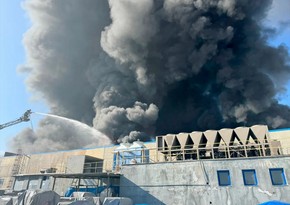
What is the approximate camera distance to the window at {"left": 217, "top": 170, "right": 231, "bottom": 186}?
17.6 meters

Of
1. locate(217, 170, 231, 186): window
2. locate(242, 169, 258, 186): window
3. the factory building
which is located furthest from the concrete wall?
locate(217, 170, 231, 186): window

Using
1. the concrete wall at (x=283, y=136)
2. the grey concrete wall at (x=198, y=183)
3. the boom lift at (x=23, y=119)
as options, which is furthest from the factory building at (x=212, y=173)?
the boom lift at (x=23, y=119)

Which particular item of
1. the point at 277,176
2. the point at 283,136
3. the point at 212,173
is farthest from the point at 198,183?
the point at 283,136

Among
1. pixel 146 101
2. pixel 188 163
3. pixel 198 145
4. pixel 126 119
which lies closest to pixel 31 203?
pixel 188 163

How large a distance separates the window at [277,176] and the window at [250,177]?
46.8 inches

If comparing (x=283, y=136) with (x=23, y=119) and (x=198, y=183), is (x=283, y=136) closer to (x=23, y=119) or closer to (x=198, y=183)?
(x=198, y=183)

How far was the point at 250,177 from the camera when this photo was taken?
17.3 meters

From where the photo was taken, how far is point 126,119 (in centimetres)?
4088

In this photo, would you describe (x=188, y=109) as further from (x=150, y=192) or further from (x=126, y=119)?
(x=150, y=192)

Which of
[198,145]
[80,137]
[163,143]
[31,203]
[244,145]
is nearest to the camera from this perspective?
[31,203]

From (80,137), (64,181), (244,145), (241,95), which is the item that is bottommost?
(64,181)

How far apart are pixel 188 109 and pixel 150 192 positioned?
30.4m

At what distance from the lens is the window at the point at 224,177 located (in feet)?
57.8

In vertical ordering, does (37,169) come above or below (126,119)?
below
